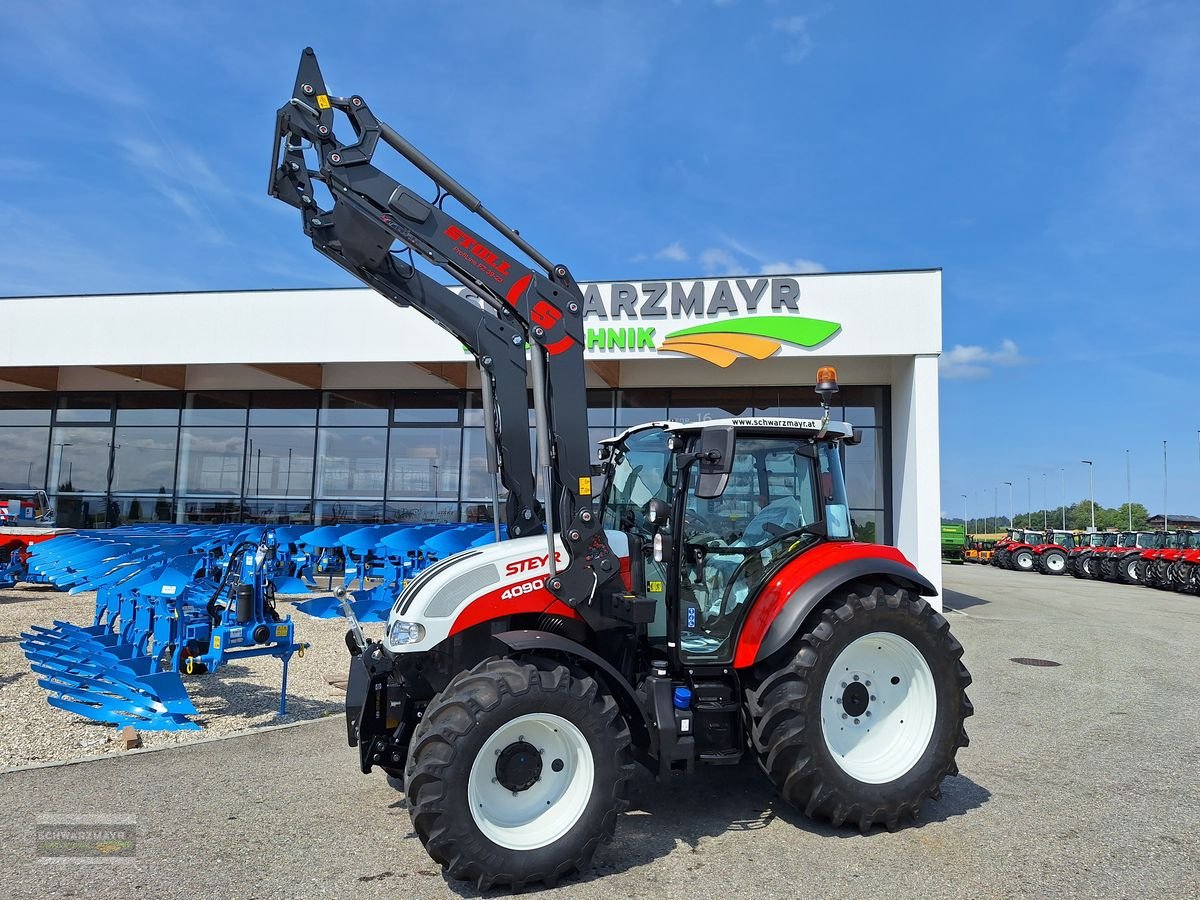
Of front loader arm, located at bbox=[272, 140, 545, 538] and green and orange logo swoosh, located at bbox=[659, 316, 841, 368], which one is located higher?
green and orange logo swoosh, located at bbox=[659, 316, 841, 368]

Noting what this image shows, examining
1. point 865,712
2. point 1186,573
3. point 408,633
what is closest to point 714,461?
point 408,633

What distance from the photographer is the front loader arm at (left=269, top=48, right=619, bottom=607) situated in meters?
4.19

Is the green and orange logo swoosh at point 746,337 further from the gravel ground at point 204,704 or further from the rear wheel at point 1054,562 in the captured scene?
the rear wheel at point 1054,562

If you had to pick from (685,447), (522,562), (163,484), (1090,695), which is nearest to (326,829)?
(522,562)

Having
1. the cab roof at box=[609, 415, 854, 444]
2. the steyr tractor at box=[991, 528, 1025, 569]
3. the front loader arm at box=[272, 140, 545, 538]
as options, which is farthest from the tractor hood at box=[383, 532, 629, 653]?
the steyr tractor at box=[991, 528, 1025, 569]

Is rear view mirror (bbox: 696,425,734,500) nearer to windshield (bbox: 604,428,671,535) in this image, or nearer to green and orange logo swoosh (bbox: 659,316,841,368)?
windshield (bbox: 604,428,671,535)

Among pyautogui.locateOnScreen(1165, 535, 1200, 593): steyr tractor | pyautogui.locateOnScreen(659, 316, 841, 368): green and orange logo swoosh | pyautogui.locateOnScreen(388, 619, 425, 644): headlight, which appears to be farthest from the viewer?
pyautogui.locateOnScreen(1165, 535, 1200, 593): steyr tractor

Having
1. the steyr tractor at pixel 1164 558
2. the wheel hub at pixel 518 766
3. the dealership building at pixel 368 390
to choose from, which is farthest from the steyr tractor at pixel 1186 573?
the wheel hub at pixel 518 766

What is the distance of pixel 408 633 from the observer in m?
4.00

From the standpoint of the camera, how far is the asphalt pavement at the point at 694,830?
3.76 m

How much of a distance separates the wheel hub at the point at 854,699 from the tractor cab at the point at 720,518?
0.73 metres

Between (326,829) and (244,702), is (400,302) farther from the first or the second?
(244,702)

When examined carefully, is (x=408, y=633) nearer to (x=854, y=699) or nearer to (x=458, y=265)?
(x=458, y=265)

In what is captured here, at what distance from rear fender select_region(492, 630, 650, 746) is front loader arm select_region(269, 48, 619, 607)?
0.27m
